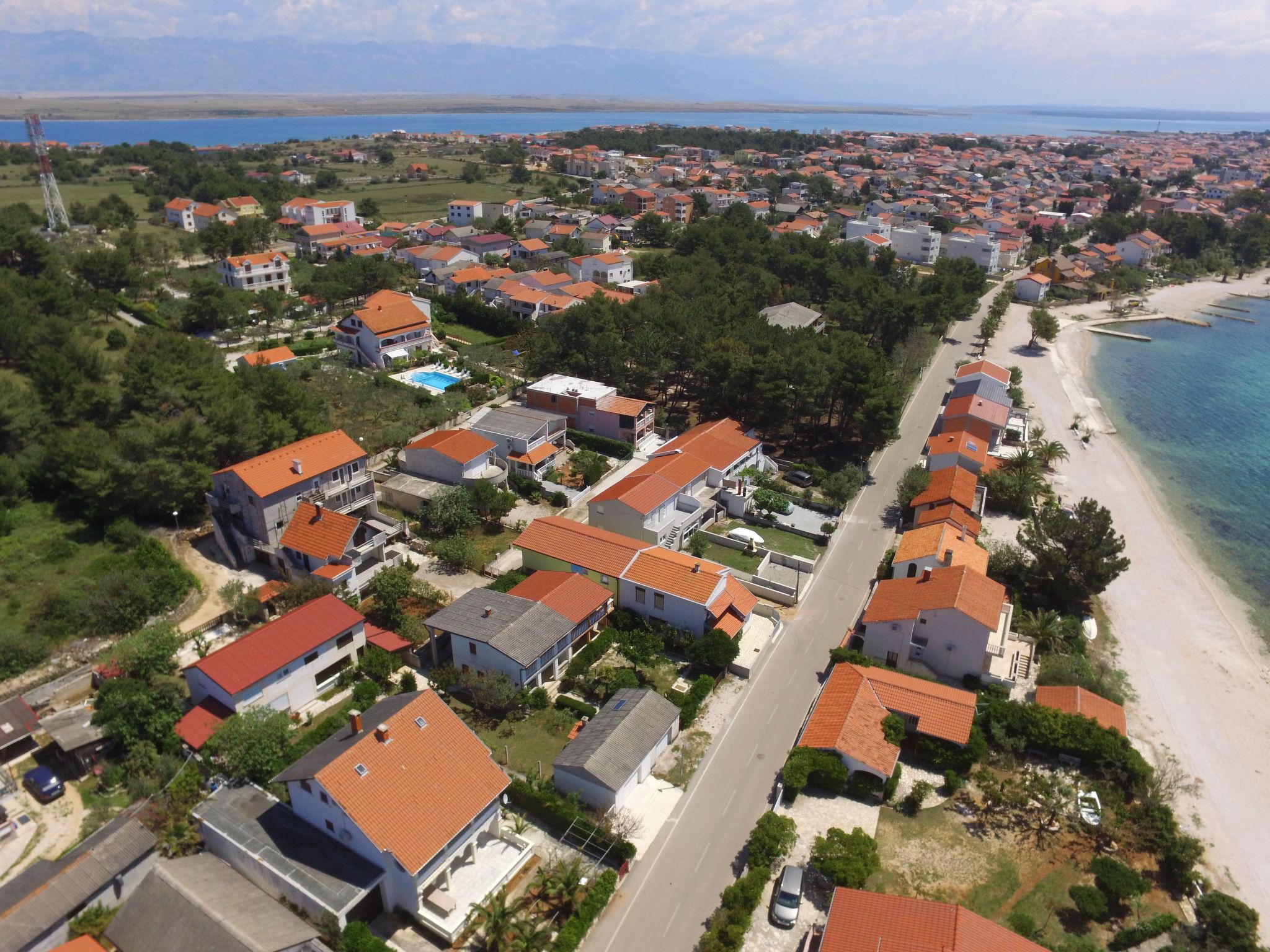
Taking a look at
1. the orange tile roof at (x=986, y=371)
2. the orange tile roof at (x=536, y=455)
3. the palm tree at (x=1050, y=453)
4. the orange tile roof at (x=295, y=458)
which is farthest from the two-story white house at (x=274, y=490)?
the orange tile roof at (x=986, y=371)

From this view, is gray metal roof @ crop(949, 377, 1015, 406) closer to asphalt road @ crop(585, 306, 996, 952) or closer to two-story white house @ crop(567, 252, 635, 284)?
asphalt road @ crop(585, 306, 996, 952)

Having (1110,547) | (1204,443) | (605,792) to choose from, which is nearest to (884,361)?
(1110,547)

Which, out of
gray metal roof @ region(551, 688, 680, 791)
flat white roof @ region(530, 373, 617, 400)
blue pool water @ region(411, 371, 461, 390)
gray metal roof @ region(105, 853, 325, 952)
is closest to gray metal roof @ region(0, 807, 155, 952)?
gray metal roof @ region(105, 853, 325, 952)

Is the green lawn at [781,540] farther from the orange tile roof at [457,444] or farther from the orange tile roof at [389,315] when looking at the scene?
the orange tile roof at [389,315]

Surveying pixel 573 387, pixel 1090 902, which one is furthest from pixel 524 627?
pixel 573 387

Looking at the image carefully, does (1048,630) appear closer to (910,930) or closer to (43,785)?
(910,930)

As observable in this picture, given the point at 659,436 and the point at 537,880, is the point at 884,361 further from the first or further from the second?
the point at 537,880
